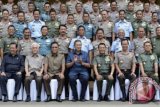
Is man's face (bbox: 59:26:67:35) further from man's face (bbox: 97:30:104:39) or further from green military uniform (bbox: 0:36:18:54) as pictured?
green military uniform (bbox: 0:36:18:54)

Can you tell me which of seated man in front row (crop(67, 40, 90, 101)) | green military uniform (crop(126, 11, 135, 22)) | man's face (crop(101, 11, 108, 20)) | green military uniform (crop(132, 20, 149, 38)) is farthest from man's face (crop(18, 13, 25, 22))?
green military uniform (crop(132, 20, 149, 38))

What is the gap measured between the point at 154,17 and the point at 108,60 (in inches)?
75.9

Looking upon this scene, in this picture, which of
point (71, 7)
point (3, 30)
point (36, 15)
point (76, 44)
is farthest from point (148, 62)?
point (3, 30)

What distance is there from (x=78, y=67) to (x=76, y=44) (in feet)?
1.76

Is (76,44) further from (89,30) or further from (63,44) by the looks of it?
(89,30)

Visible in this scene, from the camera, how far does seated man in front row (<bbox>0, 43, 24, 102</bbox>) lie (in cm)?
1020

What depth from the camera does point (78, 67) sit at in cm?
1039

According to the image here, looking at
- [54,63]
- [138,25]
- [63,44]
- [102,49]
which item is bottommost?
[54,63]

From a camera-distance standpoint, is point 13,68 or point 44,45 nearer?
point 13,68

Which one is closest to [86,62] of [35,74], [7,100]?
[35,74]

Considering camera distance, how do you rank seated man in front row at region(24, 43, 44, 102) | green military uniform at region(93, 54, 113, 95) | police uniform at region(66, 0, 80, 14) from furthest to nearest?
police uniform at region(66, 0, 80, 14) < green military uniform at region(93, 54, 113, 95) < seated man in front row at region(24, 43, 44, 102)

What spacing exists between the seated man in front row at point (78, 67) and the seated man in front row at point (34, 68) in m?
0.68

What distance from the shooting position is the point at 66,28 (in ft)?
36.5

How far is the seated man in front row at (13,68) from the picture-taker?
33.4ft
